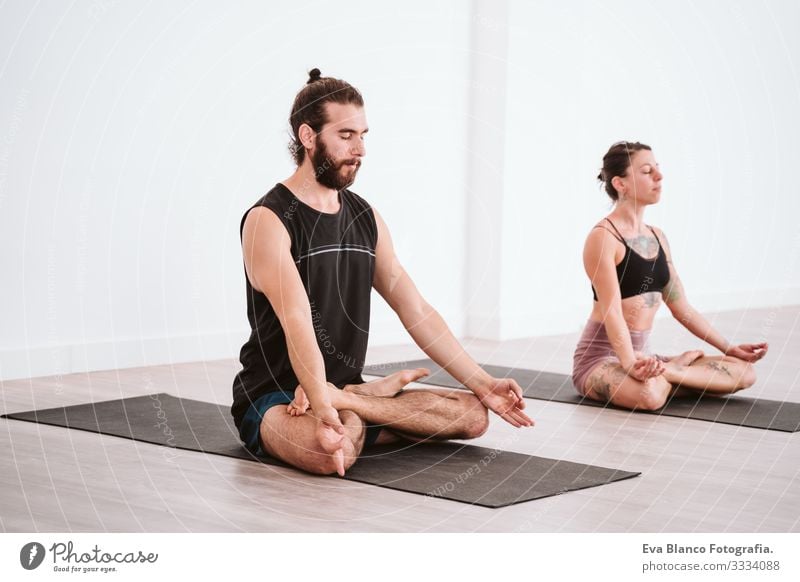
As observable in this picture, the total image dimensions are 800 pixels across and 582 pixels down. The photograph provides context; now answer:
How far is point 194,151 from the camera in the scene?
5.25 m

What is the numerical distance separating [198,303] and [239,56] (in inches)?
45.8

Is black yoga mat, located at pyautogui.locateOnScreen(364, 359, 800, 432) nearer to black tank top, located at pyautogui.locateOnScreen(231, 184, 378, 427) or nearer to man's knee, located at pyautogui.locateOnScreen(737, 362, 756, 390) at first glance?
man's knee, located at pyautogui.locateOnScreen(737, 362, 756, 390)

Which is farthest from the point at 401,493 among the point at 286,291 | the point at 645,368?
the point at 645,368

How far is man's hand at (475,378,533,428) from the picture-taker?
3.16 metres

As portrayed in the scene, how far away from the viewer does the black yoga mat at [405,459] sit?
2881 millimetres

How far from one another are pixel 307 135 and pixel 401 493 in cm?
101

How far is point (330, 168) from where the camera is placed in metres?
3.14

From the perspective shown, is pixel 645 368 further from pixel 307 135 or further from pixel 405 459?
pixel 307 135

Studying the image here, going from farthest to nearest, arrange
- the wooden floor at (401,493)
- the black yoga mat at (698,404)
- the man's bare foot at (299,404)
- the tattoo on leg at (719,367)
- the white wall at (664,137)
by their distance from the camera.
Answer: the white wall at (664,137)
the tattoo on leg at (719,367)
the black yoga mat at (698,404)
the man's bare foot at (299,404)
the wooden floor at (401,493)

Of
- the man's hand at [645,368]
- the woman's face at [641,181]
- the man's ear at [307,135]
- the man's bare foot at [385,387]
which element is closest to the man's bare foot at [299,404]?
the man's bare foot at [385,387]

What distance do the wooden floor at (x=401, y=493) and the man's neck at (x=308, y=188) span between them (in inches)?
28.5

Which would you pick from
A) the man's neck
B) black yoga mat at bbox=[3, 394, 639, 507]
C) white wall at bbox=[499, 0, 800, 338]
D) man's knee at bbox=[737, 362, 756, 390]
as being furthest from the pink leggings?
white wall at bbox=[499, 0, 800, 338]

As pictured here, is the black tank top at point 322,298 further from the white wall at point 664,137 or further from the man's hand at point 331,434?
the white wall at point 664,137

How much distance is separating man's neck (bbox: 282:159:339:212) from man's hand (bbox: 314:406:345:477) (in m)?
0.60
